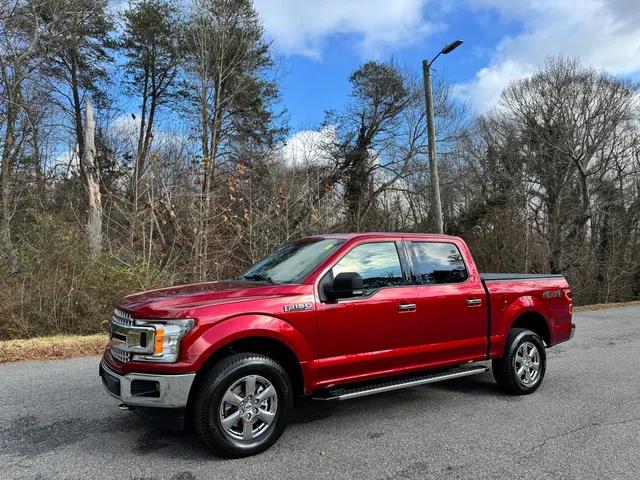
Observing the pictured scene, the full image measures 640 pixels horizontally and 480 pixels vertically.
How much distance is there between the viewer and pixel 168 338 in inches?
165

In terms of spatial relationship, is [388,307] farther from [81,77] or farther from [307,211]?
[81,77]

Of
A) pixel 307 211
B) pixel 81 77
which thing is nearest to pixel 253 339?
pixel 307 211

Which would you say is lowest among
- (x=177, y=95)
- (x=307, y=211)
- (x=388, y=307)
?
(x=388, y=307)

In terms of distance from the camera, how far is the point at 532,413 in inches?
218

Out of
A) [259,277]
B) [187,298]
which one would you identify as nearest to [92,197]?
[259,277]

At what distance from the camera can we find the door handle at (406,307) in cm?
529

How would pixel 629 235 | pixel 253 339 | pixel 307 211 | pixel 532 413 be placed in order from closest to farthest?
pixel 253 339 → pixel 532 413 → pixel 307 211 → pixel 629 235

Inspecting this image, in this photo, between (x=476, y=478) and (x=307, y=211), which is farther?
(x=307, y=211)

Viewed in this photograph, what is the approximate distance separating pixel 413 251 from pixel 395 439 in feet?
6.48

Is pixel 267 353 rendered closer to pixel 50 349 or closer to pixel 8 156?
pixel 50 349

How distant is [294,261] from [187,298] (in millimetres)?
1363

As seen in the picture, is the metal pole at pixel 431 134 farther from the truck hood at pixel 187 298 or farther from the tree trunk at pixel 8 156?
the tree trunk at pixel 8 156

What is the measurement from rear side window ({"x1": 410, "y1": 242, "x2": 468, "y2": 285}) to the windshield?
3.16 feet

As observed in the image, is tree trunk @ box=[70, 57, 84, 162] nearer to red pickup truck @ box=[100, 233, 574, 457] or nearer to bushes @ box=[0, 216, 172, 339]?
bushes @ box=[0, 216, 172, 339]
